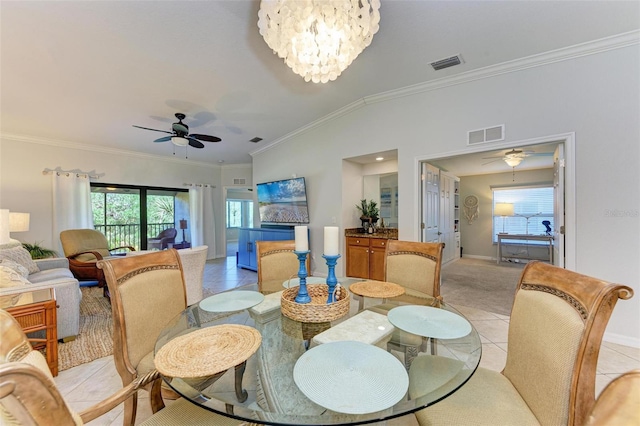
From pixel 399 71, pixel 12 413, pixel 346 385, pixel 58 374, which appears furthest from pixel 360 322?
pixel 399 71

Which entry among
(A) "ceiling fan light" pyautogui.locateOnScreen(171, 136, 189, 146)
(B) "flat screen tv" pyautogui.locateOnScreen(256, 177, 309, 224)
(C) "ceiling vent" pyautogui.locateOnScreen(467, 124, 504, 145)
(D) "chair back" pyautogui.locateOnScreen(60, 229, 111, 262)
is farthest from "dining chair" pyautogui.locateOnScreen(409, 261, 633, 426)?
(D) "chair back" pyautogui.locateOnScreen(60, 229, 111, 262)

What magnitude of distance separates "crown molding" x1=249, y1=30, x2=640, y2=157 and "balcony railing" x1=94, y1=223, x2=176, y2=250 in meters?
5.38

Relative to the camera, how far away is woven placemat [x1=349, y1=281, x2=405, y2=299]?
1683 mm

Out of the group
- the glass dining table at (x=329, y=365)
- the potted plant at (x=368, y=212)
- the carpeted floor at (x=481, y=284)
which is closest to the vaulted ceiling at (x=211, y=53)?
the potted plant at (x=368, y=212)

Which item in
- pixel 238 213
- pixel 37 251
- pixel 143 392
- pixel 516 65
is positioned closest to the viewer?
pixel 143 392

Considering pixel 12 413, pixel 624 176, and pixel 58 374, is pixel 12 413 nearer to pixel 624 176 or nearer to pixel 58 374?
pixel 58 374

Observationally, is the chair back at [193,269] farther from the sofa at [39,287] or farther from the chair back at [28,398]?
the chair back at [28,398]

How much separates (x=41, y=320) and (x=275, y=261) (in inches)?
74.4

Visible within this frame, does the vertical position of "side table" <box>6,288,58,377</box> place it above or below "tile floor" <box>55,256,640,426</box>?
above

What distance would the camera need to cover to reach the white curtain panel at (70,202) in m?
4.89

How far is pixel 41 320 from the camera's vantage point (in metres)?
2.07

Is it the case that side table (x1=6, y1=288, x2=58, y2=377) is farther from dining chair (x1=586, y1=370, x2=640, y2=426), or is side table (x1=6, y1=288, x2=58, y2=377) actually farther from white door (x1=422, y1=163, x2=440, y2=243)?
white door (x1=422, y1=163, x2=440, y2=243)

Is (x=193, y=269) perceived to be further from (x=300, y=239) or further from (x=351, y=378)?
(x=351, y=378)

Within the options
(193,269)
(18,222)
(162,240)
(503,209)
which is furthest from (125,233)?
(503,209)
